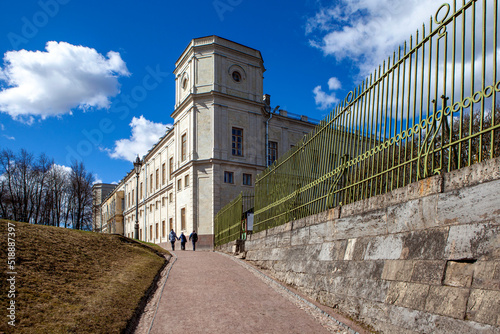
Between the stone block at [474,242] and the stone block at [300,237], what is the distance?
14.0ft

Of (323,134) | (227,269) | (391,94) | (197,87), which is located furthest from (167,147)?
(391,94)

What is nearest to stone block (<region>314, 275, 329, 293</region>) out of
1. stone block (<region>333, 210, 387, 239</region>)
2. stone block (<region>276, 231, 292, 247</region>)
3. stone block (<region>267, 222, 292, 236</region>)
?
stone block (<region>333, 210, 387, 239</region>)

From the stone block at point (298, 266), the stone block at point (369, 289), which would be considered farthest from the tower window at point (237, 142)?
the stone block at point (369, 289)

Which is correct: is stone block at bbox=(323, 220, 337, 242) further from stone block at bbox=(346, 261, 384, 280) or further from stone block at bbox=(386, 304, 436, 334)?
stone block at bbox=(386, 304, 436, 334)

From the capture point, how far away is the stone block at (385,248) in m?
5.07

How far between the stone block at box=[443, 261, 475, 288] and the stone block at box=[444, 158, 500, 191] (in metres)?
0.79

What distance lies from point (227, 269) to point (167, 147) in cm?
3113

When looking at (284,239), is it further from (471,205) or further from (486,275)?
(486,275)

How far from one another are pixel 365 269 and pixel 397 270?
2.64 feet

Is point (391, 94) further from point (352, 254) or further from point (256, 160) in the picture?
point (256, 160)

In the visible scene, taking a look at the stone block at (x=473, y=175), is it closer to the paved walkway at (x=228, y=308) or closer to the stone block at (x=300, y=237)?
the paved walkway at (x=228, y=308)

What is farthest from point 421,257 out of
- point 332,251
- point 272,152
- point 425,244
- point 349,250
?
point 272,152

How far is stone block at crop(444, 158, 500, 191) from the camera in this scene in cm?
371

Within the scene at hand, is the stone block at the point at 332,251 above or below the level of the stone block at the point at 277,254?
above
